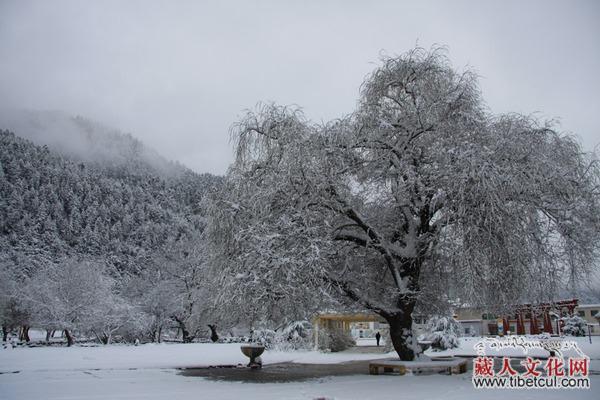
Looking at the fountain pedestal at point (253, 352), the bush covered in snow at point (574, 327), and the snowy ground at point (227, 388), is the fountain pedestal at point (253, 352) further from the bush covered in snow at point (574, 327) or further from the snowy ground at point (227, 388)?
the bush covered in snow at point (574, 327)

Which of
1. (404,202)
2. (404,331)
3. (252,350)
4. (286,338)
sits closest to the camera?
(404,202)

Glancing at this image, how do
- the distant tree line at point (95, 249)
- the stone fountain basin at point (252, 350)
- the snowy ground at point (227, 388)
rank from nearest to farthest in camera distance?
the snowy ground at point (227, 388) → the stone fountain basin at point (252, 350) → the distant tree line at point (95, 249)

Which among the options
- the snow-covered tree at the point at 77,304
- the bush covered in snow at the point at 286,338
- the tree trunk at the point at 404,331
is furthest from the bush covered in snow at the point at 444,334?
the snow-covered tree at the point at 77,304

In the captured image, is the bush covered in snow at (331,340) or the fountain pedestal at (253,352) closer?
the fountain pedestal at (253,352)

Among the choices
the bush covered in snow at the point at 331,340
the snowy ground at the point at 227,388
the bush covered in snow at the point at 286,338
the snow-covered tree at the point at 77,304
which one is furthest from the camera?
the snow-covered tree at the point at 77,304

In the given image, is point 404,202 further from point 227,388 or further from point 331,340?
point 331,340

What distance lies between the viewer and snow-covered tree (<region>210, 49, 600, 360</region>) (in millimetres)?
11516

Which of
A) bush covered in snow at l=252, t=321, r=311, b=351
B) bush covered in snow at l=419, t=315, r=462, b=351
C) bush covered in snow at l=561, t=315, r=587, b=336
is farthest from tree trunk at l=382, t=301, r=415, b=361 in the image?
bush covered in snow at l=561, t=315, r=587, b=336

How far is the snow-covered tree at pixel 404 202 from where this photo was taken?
453 inches

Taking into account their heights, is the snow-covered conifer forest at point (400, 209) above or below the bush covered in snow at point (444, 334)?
above

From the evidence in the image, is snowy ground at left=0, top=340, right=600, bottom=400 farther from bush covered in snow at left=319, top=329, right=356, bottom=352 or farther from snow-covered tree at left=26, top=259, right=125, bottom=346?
snow-covered tree at left=26, top=259, right=125, bottom=346

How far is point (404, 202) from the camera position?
1361 centimetres

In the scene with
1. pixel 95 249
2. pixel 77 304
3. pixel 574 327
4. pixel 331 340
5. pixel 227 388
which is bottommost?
pixel 574 327

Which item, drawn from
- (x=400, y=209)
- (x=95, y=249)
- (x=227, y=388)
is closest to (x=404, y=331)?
(x=400, y=209)
